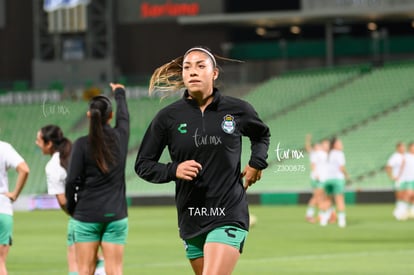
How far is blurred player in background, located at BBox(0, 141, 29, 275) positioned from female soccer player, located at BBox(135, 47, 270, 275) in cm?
321

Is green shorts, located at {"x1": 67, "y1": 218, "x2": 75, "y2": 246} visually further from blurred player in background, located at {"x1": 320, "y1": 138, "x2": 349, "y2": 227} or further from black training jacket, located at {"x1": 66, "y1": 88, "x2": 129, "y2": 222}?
blurred player in background, located at {"x1": 320, "y1": 138, "x2": 349, "y2": 227}

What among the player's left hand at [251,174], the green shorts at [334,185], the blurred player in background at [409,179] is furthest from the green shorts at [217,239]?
the blurred player in background at [409,179]

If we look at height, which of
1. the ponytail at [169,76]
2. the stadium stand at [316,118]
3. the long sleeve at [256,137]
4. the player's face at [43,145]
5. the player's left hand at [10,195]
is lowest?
the stadium stand at [316,118]

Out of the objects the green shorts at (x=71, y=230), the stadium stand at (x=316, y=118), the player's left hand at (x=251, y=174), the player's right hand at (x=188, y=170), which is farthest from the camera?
the stadium stand at (x=316, y=118)

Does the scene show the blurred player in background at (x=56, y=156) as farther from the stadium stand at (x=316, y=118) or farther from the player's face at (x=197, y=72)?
the stadium stand at (x=316, y=118)

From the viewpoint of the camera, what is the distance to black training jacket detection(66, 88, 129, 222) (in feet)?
40.8

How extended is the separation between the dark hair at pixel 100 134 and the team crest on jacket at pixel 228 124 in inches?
119

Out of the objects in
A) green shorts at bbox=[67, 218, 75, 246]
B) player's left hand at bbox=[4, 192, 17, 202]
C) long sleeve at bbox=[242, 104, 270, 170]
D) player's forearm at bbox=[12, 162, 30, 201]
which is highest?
long sleeve at bbox=[242, 104, 270, 170]

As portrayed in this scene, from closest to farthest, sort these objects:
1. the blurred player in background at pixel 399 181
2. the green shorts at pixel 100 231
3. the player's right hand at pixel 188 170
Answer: the player's right hand at pixel 188 170
the green shorts at pixel 100 231
the blurred player in background at pixel 399 181

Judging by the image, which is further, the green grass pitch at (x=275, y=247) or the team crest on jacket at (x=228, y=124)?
the green grass pitch at (x=275, y=247)

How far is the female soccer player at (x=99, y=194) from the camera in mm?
12406

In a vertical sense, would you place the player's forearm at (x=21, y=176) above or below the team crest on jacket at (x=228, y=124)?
below

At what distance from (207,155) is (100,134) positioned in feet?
10.00

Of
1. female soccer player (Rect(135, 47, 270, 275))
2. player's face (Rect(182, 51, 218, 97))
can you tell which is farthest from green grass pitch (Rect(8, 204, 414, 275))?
player's face (Rect(182, 51, 218, 97))
